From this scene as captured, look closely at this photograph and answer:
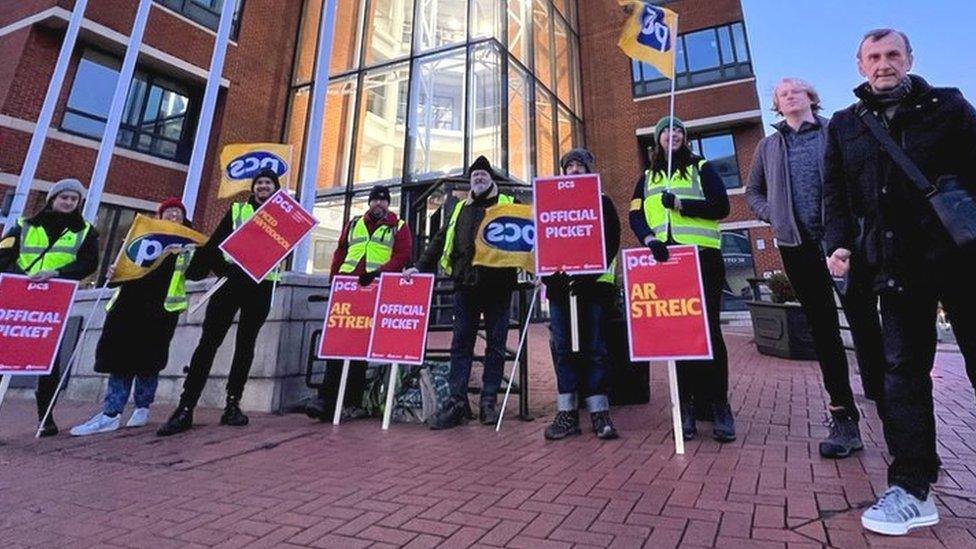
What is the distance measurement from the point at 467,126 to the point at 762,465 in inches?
419

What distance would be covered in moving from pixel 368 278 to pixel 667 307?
2.57 metres

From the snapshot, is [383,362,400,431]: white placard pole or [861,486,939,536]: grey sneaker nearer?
[861,486,939,536]: grey sneaker

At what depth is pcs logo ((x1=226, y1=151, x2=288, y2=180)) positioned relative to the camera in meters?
5.82

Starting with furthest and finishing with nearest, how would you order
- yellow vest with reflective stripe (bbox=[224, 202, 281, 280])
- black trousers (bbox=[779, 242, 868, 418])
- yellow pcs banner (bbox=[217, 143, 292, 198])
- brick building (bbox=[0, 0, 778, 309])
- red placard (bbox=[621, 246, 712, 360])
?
brick building (bbox=[0, 0, 778, 309]), yellow pcs banner (bbox=[217, 143, 292, 198]), yellow vest with reflective stripe (bbox=[224, 202, 281, 280]), red placard (bbox=[621, 246, 712, 360]), black trousers (bbox=[779, 242, 868, 418])

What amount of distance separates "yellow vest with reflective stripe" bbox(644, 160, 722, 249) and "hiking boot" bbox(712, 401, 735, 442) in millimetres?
→ 1079

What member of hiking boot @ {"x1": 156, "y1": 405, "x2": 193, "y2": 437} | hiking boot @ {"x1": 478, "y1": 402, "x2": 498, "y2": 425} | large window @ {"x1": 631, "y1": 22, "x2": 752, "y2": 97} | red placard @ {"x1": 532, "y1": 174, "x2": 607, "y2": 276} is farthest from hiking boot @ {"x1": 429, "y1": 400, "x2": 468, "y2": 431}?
large window @ {"x1": 631, "y1": 22, "x2": 752, "y2": 97}

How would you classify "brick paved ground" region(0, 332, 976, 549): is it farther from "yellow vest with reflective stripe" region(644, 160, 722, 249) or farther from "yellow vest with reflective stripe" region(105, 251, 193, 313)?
"yellow vest with reflective stripe" region(644, 160, 722, 249)

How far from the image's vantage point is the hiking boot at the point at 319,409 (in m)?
4.22

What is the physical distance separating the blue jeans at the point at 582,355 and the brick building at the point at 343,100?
5987 mm

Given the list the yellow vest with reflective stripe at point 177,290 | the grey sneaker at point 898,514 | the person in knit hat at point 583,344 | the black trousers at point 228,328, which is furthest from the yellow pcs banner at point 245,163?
the grey sneaker at point 898,514

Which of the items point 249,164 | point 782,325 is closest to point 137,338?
point 249,164

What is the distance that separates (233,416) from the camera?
13.6 ft

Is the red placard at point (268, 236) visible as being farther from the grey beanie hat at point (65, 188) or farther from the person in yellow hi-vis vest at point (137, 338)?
the grey beanie hat at point (65, 188)

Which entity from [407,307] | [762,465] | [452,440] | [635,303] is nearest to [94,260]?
[407,307]
